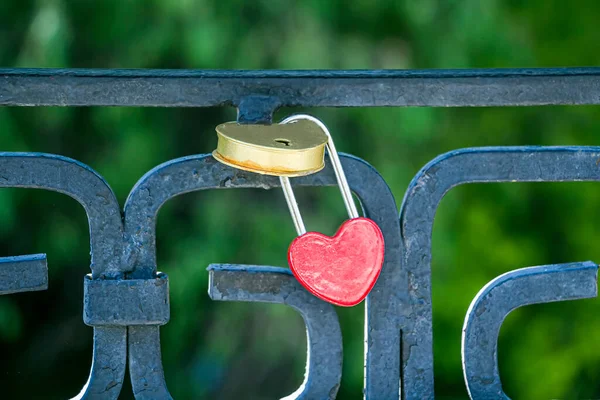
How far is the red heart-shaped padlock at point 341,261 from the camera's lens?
631 millimetres

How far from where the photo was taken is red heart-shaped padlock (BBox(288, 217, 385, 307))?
24.9 inches

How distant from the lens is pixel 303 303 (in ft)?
2.20

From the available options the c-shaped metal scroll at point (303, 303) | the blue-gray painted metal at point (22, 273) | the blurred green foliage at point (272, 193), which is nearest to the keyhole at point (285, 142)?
the c-shaped metal scroll at point (303, 303)

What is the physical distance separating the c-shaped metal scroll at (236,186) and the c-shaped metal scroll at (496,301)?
7cm

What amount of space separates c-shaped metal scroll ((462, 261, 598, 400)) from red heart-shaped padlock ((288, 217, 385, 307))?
121mm

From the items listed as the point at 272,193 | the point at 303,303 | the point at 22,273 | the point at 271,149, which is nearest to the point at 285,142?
the point at 271,149

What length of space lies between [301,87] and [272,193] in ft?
3.05

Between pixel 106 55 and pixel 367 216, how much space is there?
1.04 metres

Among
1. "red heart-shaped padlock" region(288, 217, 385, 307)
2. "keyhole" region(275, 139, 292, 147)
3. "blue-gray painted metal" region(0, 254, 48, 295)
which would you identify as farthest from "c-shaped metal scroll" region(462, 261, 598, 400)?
"blue-gray painted metal" region(0, 254, 48, 295)

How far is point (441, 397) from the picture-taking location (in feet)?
6.08

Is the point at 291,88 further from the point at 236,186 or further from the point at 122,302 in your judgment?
the point at 122,302

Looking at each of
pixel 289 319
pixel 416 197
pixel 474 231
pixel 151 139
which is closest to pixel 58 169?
pixel 416 197

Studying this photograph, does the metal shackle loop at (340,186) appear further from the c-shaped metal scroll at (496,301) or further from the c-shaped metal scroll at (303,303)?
the c-shaped metal scroll at (496,301)

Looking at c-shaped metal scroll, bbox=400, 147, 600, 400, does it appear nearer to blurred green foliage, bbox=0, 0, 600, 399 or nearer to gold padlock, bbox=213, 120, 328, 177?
gold padlock, bbox=213, 120, 328, 177
